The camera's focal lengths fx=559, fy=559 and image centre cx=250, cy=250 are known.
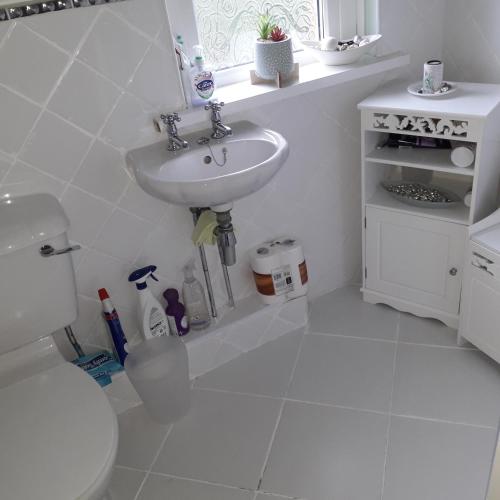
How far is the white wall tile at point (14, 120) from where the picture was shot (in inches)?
57.6

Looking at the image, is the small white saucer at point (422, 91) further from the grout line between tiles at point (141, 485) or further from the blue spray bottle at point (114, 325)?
the grout line between tiles at point (141, 485)

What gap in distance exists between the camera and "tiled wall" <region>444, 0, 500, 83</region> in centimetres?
189

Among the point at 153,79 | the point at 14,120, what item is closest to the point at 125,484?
the point at 14,120

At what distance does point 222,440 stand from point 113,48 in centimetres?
122

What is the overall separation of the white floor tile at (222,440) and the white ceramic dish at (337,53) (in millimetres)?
1180

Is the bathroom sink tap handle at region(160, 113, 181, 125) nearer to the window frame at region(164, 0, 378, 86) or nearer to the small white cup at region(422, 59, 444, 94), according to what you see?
the window frame at region(164, 0, 378, 86)

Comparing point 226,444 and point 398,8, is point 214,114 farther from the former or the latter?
point 226,444

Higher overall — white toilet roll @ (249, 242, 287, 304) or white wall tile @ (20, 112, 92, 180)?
white wall tile @ (20, 112, 92, 180)

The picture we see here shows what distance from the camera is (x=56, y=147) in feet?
5.16

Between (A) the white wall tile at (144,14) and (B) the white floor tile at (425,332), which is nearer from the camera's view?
(A) the white wall tile at (144,14)

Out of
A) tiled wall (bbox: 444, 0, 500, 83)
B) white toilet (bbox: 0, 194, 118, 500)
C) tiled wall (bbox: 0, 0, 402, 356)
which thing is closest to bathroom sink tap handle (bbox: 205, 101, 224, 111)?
tiled wall (bbox: 0, 0, 402, 356)

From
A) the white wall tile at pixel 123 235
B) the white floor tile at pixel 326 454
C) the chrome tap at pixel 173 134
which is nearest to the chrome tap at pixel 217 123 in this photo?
the chrome tap at pixel 173 134

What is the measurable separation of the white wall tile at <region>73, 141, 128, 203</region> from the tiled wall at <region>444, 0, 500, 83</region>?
1.28m

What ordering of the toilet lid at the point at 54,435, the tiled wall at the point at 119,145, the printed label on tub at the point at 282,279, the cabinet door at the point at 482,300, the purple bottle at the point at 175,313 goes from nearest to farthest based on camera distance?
1. the toilet lid at the point at 54,435
2. the tiled wall at the point at 119,145
3. the cabinet door at the point at 482,300
4. the purple bottle at the point at 175,313
5. the printed label on tub at the point at 282,279
